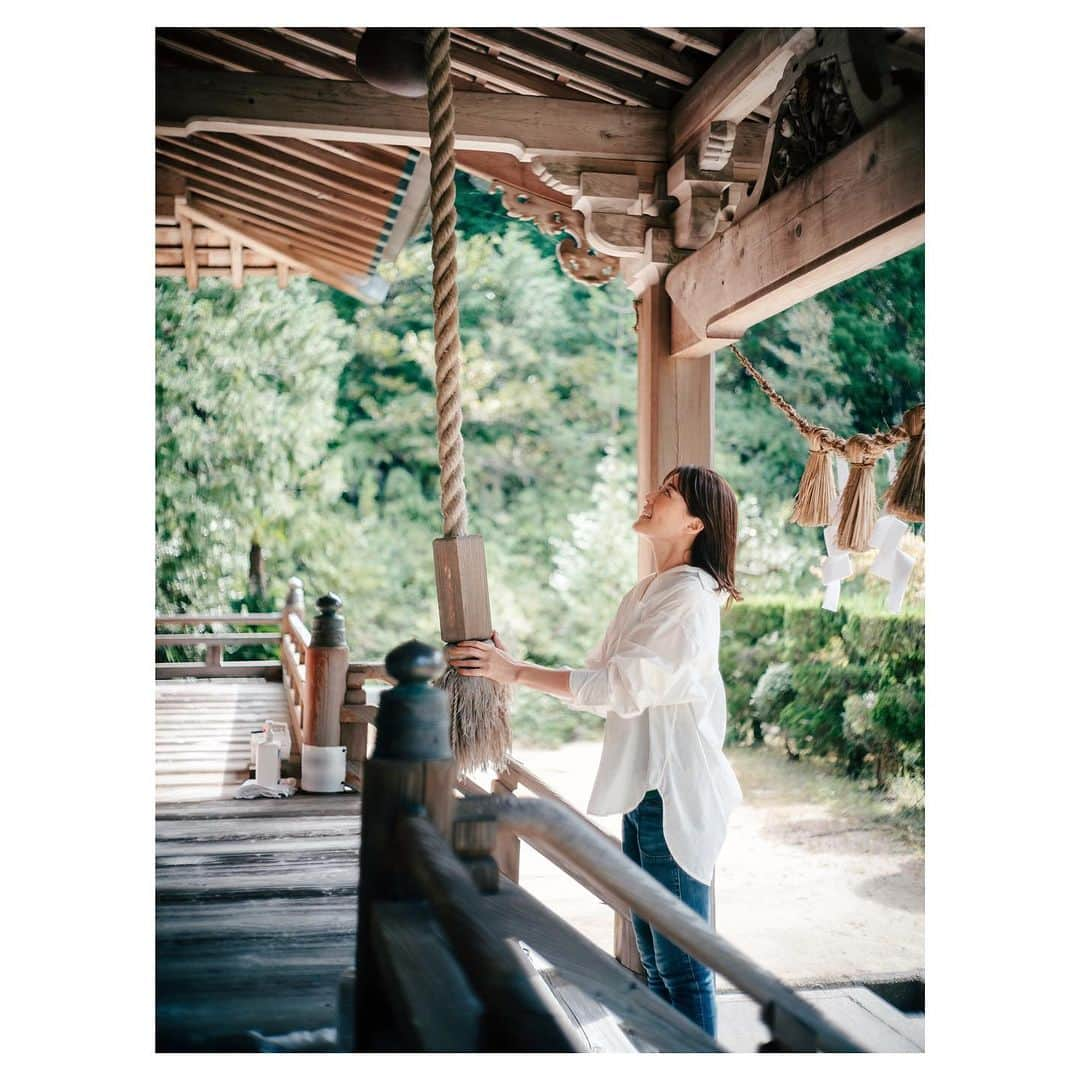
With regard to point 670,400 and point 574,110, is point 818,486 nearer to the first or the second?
point 670,400

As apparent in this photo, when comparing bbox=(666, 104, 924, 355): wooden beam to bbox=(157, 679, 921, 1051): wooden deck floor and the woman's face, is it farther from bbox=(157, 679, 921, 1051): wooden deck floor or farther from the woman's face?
bbox=(157, 679, 921, 1051): wooden deck floor

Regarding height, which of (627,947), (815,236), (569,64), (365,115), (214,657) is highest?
(569,64)

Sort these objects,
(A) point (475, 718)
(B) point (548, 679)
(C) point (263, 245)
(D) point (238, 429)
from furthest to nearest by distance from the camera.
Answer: (D) point (238, 429) → (C) point (263, 245) → (B) point (548, 679) → (A) point (475, 718)

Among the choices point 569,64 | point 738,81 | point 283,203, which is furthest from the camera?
point 283,203

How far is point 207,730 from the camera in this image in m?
3.73

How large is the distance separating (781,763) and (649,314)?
5.55 meters

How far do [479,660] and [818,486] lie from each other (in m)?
1.03

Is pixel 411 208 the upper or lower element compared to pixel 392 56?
upper

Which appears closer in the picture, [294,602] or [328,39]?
[328,39]

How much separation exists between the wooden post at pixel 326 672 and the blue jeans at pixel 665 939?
34.9 inches

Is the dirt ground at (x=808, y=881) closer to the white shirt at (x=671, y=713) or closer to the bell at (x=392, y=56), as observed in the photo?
the white shirt at (x=671, y=713)

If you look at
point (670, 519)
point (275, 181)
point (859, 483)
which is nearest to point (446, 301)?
point (670, 519)

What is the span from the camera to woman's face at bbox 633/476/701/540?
1.99m
